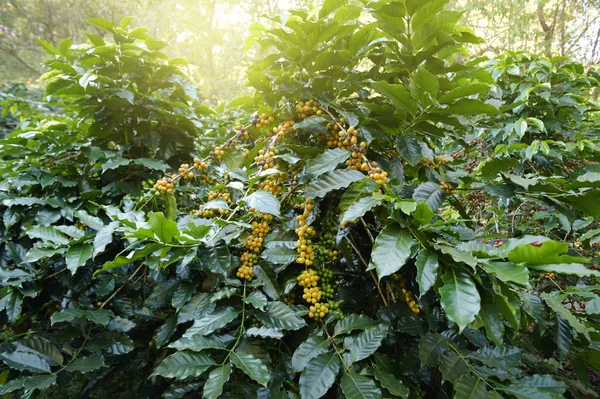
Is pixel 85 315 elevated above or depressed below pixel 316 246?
below

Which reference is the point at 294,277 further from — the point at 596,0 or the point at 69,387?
the point at 596,0

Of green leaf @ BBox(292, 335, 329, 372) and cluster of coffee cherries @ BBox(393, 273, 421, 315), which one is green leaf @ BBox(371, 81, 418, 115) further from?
green leaf @ BBox(292, 335, 329, 372)

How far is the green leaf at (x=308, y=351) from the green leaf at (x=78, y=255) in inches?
25.7

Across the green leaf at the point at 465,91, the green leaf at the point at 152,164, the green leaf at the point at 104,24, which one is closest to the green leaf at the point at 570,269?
the green leaf at the point at 465,91

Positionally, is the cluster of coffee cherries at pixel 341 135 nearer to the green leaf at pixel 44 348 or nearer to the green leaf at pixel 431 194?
the green leaf at pixel 431 194

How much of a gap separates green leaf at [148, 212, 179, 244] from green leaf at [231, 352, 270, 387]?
333 millimetres

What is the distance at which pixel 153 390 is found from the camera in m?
1.27

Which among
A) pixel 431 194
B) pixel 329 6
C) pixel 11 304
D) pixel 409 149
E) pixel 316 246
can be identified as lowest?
pixel 11 304

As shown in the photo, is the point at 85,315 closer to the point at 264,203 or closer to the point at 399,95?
the point at 264,203

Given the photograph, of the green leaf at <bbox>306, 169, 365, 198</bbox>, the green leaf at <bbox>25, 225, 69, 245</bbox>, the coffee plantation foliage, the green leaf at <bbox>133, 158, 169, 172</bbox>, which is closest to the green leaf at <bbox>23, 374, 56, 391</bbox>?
the coffee plantation foliage

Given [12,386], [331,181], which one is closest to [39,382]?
[12,386]

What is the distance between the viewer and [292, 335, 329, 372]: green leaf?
0.84m

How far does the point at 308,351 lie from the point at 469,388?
0.37m

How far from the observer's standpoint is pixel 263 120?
47.6 inches
